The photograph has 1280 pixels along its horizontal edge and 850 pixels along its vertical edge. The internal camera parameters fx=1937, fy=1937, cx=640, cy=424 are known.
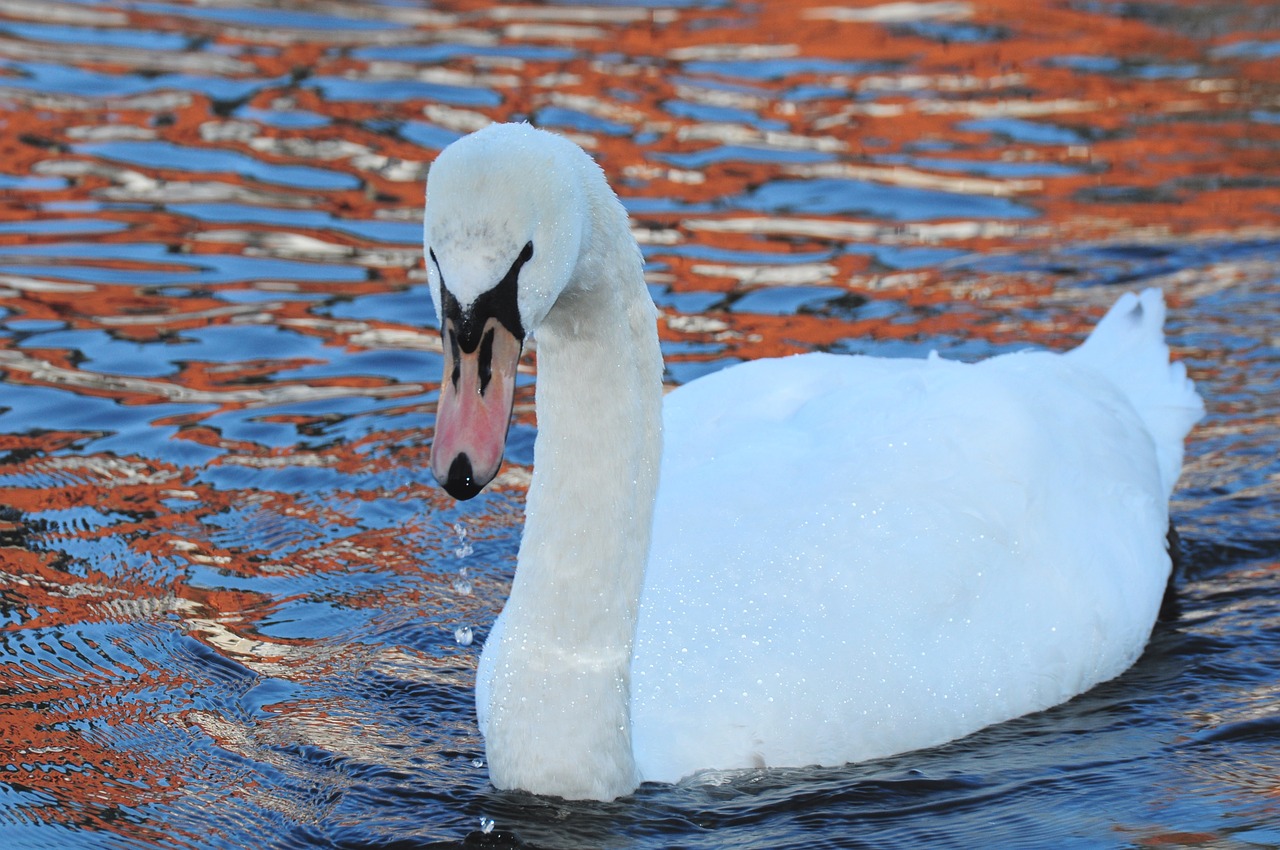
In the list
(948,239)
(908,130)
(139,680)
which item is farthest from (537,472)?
(908,130)

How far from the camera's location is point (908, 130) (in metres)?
13.0

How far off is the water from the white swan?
0.60ft

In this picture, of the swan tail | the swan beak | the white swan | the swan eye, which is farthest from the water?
the swan eye

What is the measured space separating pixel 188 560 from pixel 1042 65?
31.2ft

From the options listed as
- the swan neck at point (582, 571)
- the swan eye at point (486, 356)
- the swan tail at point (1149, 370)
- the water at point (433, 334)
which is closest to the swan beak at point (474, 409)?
the swan eye at point (486, 356)

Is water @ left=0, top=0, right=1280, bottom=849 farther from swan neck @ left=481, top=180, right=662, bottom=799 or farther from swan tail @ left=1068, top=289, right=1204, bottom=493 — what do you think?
swan tail @ left=1068, top=289, right=1204, bottom=493

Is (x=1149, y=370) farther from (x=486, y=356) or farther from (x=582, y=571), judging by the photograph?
(x=486, y=356)

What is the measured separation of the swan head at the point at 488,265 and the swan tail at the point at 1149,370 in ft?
12.1

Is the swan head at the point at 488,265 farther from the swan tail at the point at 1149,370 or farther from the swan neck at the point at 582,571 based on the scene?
the swan tail at the point at 1149,370

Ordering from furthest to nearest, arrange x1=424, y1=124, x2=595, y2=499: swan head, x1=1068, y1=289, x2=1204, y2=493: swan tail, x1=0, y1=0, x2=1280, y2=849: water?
1. x1=1068, y1=289, x2=1204, y2=493: swan tail
2. x1=0, y1=0, x2=1280, y2=849: water
3. x1=424, y1=124, x2=595, y2=499: swan head

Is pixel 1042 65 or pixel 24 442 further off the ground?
pixel 1042 65

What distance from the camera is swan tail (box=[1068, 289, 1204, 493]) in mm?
7332

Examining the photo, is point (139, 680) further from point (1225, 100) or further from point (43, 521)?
point (1225, 100)

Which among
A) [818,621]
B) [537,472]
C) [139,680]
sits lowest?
[139,680]
